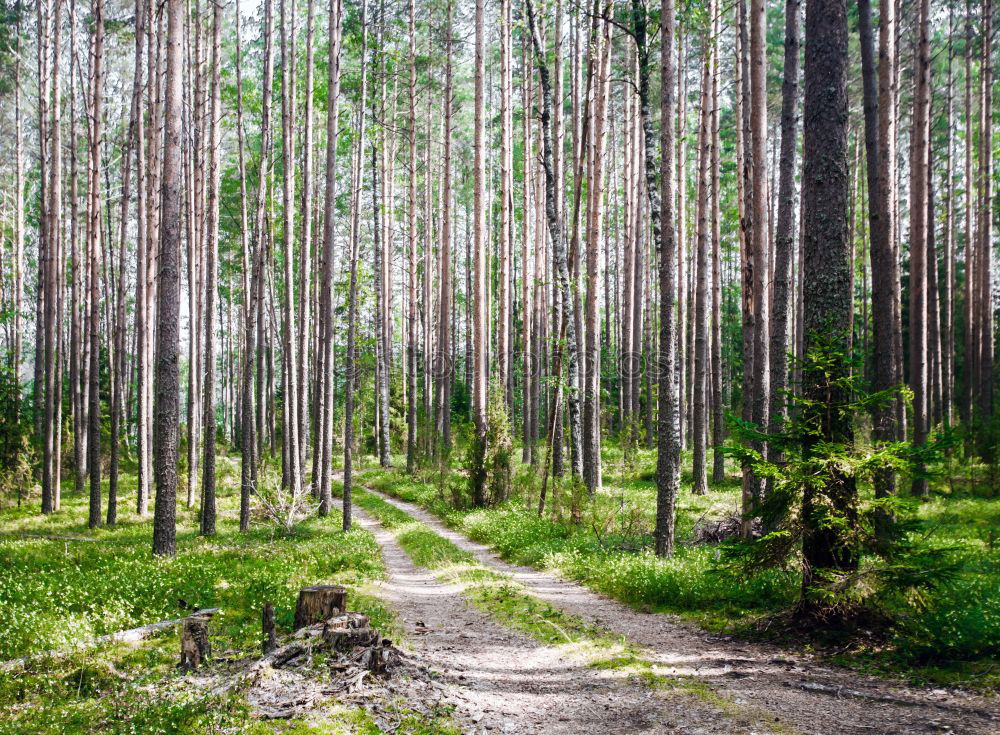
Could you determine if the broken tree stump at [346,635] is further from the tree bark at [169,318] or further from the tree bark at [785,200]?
the tree bark at [785,200]

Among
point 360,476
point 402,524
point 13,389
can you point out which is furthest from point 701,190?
point 13,389

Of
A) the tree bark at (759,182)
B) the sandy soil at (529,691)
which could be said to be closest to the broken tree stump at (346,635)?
the sandy soil at (529,691)

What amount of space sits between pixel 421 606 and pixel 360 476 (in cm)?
2044

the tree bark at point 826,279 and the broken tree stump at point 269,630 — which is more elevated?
the tree bark at point 826,279

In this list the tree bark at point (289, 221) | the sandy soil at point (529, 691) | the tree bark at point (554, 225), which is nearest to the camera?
the sandy soil at point (529, 691)

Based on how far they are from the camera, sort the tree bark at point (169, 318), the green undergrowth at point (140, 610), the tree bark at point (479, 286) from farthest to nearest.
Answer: the tree bark at point (479, 286) → the tree bark at point (169, 318) → the green undergrowth at point (140, 610)

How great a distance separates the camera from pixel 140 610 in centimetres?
708

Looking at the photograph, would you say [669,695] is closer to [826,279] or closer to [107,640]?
[826,279]

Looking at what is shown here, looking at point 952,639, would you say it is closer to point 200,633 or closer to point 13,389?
point 200,633

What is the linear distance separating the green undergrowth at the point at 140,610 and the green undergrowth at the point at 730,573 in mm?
3116

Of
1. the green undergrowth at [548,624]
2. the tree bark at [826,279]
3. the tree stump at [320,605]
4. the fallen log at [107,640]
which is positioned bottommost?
the green undergrowth at [548,624]

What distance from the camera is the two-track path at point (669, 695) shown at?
4441 millimetres

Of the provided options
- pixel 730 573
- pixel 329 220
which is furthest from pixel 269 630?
pixel 329 220

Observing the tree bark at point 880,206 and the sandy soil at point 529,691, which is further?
the tree bark at point 880,206
